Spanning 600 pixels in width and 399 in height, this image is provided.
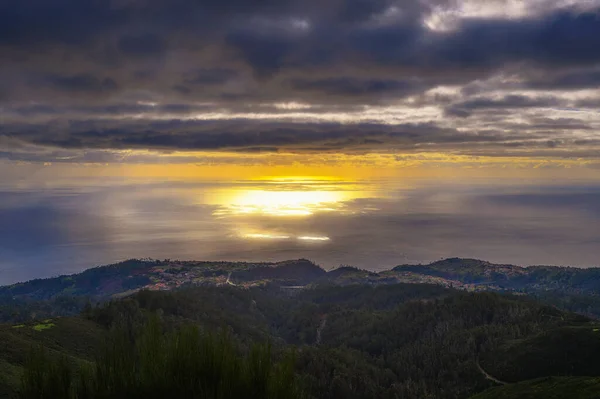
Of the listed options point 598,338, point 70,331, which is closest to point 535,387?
point 598,338

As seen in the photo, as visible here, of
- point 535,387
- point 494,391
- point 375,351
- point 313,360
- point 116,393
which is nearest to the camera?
point 116,393

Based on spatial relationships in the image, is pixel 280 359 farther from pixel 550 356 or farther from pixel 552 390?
pixel 550 356

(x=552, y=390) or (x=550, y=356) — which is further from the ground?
(x=552, y=390)

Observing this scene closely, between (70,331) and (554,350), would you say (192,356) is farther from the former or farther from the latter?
(554,350)

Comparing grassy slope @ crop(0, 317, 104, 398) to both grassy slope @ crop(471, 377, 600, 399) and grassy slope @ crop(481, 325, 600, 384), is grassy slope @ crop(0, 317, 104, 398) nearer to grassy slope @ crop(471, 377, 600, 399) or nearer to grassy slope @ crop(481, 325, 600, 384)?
grassy slope @ crop(471, 377, 600, 399)

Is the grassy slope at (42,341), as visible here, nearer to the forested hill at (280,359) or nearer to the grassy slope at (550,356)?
the forested hill at (280,359)

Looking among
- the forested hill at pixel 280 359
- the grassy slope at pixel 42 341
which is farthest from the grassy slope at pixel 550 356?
the grassy slope at pixel 42 341

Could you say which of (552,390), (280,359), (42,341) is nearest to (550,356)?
(552,390)

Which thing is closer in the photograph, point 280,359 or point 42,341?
point 280,359
